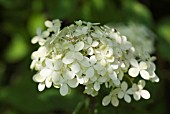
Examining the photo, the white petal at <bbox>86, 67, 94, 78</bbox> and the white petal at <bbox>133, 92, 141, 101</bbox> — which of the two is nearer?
the white petal at <bbox>86, 67, 94, 78</bbox>

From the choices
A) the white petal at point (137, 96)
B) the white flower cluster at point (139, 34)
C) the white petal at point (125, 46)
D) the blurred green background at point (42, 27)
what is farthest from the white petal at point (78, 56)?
the white flower cluster at point (139, 34)

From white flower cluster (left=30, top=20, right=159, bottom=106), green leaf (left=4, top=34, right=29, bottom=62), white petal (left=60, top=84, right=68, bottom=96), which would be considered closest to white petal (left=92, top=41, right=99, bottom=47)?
white flower cluster (left=30, top=20, right=159, bottom=106)

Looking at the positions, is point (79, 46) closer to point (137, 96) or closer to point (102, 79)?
point (102, 79)

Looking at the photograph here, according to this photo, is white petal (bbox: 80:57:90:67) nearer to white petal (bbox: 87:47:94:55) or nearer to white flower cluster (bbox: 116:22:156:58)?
white petal (bbox: 87:47:94:55)

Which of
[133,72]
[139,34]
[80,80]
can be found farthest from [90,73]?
[139,34]

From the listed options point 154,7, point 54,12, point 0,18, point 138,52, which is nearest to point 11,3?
point 0,18

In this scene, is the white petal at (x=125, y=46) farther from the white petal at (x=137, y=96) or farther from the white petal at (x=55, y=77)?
the white petal at (x=55, y=77)
